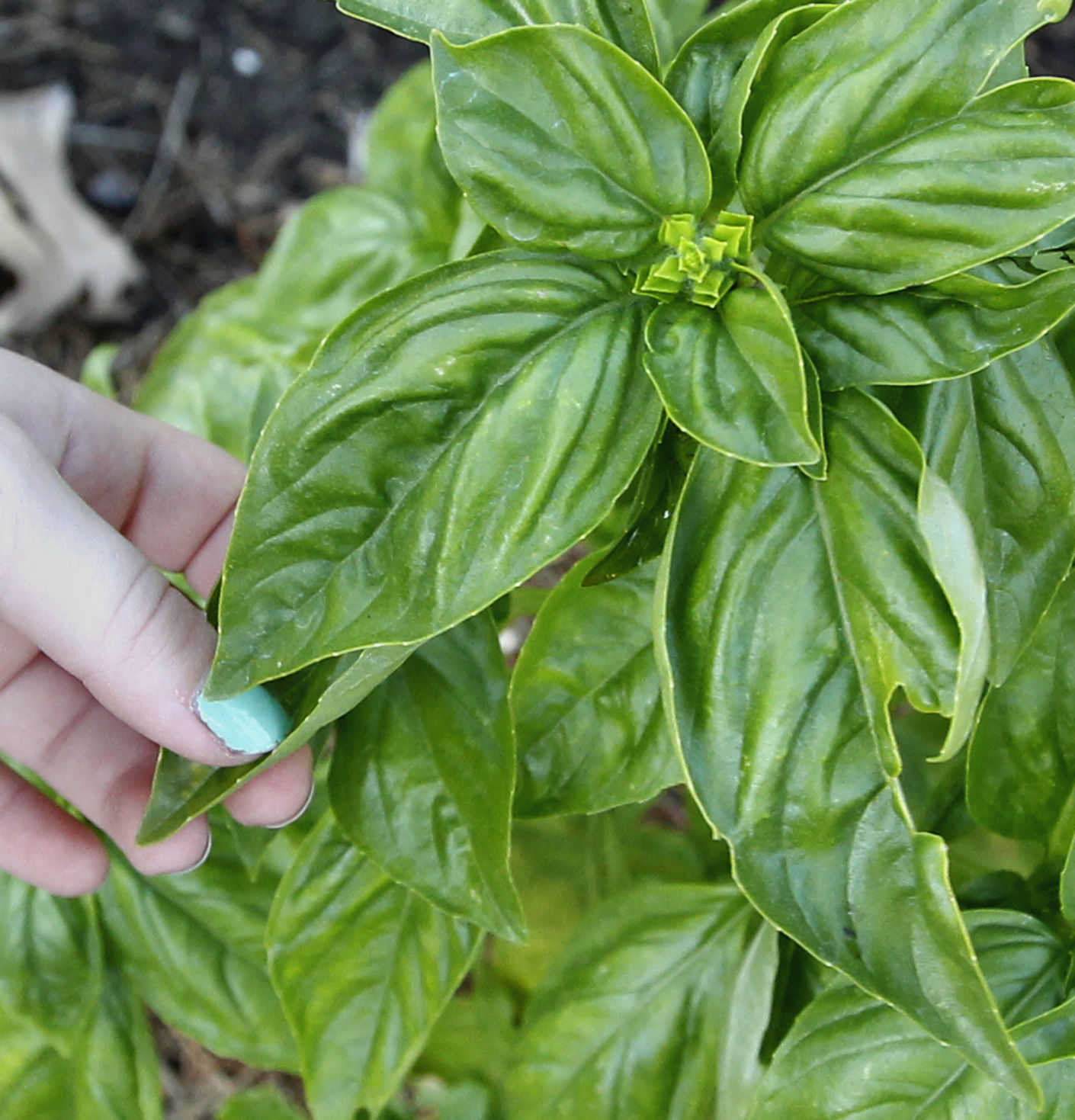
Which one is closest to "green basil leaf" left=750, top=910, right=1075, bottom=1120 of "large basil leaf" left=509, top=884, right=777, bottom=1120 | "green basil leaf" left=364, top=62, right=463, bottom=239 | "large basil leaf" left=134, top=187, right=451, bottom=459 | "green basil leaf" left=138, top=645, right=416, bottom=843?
"large basil leaf" left=509, top=884, right=777, bottom=1120

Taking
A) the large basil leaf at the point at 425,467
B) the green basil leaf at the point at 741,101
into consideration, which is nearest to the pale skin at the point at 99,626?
the large basil leaf at the point at 425,467

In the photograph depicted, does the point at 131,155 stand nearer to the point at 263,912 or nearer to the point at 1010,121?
the point at 263,912

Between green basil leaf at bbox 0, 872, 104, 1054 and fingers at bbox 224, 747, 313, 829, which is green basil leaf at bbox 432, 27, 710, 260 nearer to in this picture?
fingers at bbox 224, 747, 313, 829

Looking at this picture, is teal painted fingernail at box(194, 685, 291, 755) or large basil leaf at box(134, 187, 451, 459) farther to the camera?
large basil leaf at box(134, 187, 451, 459)

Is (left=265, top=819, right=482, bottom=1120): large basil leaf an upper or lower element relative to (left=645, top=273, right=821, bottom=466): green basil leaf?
lower

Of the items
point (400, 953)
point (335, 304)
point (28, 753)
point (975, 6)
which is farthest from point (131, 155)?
point (975, 6)

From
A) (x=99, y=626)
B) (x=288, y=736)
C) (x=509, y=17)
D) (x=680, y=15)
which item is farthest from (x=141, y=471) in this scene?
(x=680, y=15)
